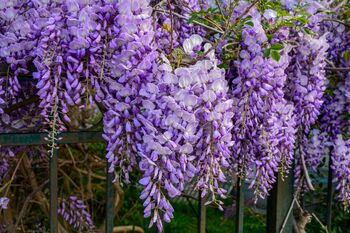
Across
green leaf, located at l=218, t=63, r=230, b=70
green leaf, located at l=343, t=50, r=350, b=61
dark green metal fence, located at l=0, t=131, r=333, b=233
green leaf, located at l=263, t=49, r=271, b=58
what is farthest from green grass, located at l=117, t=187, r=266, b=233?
green leaf, located at l=263, t=49, r=271, b=58

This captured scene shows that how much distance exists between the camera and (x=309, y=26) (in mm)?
1895

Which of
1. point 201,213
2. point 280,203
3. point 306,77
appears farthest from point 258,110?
point 280,203

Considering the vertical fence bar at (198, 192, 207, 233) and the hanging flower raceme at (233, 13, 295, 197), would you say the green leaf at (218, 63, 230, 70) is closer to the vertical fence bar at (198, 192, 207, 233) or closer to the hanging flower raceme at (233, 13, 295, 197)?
the hanging flower raceme at (233, 13, 295, 197)

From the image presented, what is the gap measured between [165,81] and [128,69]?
0.10m

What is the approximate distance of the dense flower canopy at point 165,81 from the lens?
4.19 feet

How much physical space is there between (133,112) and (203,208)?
63cm

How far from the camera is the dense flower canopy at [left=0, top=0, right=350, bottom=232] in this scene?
1.28 meters

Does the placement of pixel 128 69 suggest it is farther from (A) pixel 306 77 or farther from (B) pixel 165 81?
(A) pixel 306 77

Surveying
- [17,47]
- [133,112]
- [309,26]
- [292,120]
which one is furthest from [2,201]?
[309,26]

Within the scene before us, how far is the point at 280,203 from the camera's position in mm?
2066

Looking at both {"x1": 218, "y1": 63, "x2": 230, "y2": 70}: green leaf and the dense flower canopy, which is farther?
{"x1": 218, "y1": 63, "x2": 230, "y2": 70}: green leaf

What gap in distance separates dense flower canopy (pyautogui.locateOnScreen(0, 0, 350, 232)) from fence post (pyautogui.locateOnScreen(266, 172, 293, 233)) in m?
0.32

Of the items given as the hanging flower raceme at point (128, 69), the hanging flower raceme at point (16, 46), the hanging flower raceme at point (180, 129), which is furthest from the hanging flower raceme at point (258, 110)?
the hanging flower raceme at point (16, 46)

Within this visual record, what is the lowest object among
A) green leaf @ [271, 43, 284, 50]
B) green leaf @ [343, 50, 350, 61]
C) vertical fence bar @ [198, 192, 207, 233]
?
vertical fence bar @ [198, 192, 207, 233]
